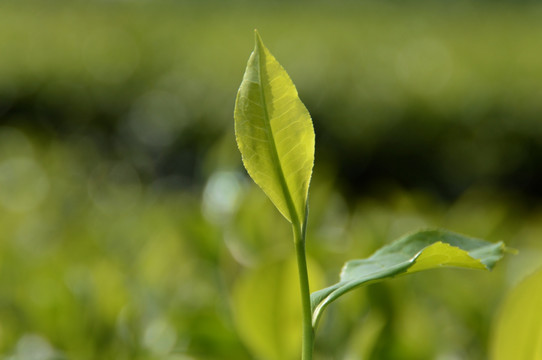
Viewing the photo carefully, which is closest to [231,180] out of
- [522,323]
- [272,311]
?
[272,311]

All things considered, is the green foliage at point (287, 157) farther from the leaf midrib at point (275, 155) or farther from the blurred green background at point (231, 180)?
the blurred green background at point (231, 180)

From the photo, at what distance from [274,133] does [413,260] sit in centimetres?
17

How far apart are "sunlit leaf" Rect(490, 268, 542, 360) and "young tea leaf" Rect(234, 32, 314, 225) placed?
25 cm

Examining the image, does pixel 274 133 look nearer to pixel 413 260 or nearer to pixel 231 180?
pixel 413 260

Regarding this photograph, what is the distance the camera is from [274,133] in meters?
0.61

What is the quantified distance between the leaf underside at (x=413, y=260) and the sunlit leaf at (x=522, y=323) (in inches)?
2.7

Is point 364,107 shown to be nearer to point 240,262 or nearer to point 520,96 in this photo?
point 520,96

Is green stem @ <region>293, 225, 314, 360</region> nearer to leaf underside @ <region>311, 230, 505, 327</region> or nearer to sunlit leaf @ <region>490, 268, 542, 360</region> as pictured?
leaf underside @ <region>311, 230, 505, 327</region>

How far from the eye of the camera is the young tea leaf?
0.59m

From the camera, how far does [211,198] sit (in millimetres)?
1595

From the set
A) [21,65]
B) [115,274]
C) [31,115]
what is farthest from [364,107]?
[115,274]

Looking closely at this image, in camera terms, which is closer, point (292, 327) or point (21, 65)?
point (292, 327)

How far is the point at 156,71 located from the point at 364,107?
2538 millimetres

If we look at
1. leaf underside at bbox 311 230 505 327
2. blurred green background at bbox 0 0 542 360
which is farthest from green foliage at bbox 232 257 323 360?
leaf underside at bbox 311 230 505 327
